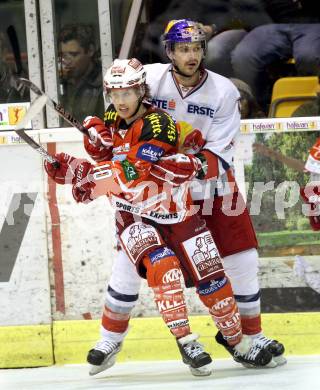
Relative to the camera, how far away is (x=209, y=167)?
5098 millimetres

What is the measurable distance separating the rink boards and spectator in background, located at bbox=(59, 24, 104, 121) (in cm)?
20

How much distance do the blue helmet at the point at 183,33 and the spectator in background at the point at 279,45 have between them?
67cm

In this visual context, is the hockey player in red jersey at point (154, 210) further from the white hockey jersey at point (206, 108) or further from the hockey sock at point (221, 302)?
the white hockey jersey at point (206, 108)

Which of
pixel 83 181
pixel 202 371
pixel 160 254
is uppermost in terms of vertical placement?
pixel 83 181

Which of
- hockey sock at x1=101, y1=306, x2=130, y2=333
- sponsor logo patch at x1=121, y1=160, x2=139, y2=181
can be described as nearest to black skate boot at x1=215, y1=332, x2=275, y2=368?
hockey sock at x1=101, y1=306, x2=130, y2=333

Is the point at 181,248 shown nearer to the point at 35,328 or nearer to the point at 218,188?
the point at 218,188

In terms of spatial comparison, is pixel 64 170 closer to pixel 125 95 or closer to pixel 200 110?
pixel 125 95

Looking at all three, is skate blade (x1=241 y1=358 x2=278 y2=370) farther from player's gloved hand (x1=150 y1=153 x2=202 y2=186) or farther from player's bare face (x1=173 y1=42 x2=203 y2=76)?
player's bare face (x1=173 y1=42 x2=203 y2=76)

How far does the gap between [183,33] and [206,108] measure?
34 centimetres

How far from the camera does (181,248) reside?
512cm

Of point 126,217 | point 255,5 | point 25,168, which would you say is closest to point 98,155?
point 126,217

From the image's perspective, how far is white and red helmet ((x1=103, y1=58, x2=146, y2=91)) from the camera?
4.95m

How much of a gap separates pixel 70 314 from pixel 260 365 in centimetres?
112

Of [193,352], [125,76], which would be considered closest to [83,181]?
[125,76]
